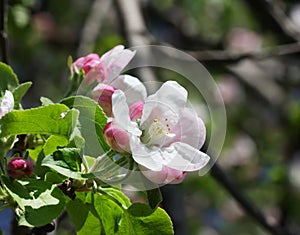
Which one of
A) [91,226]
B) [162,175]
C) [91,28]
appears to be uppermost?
[162,175]

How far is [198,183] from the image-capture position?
3143 millimetres

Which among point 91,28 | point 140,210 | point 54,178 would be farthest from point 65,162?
point 91,28

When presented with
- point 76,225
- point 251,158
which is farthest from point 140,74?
point 251,158

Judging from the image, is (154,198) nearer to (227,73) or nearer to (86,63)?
(86,63)

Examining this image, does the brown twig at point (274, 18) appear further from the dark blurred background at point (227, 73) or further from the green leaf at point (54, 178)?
the green leaf at point (54, 178)

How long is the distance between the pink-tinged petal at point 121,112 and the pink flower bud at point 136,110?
0.02 m

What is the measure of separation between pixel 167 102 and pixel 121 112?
8cm

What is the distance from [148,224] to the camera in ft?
3.51

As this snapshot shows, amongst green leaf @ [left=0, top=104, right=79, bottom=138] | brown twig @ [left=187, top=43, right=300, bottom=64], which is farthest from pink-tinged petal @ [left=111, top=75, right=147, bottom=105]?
brown twig @ [left=187, top=43, right=300, bottom=64]

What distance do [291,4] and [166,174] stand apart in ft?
7.58

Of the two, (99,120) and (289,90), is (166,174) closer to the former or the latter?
(99,120)

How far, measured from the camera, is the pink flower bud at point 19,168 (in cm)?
105

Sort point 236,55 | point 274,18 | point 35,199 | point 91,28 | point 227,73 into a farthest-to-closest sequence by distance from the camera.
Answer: point 227,73 < point 91,28 < point 274,18 < point 236,55 < point 35,199

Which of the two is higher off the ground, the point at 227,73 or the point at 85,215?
the point at 85,215
